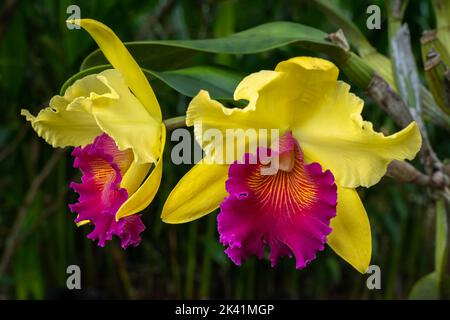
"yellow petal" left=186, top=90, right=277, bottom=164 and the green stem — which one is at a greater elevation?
"yellow petal" left=186, top=90, right=277, bottom=164

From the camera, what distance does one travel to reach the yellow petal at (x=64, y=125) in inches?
24.3

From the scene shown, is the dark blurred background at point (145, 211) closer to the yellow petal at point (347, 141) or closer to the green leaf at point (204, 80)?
the green leaf at point (204, 80)

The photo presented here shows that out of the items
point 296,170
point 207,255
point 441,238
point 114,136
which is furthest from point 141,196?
point 207,255

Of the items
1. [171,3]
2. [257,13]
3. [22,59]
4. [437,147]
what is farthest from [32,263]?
[437,147]

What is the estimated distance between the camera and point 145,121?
0.58 metres

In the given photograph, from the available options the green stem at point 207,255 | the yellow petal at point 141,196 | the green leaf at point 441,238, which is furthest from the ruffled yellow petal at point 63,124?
the green stem at point 207,255

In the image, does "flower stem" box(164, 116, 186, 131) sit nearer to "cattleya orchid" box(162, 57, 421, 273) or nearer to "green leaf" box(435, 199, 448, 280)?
"cattleya orchid" box(162, 57, 421, 273)

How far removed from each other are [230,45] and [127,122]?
6.9 inches

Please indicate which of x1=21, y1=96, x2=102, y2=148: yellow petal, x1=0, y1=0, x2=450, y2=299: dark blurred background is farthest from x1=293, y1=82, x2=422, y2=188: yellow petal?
x1=0, y1=0, x2=450, y2=299: dark blurred background

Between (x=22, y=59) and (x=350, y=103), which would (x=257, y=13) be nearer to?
(x=22, y=59)

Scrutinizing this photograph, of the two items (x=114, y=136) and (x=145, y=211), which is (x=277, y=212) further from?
(x=145, y=211)

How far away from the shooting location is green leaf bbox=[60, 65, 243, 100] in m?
0.61

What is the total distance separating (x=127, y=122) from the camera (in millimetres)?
567

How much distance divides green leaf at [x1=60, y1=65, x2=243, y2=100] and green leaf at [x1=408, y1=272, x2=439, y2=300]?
434 mm
